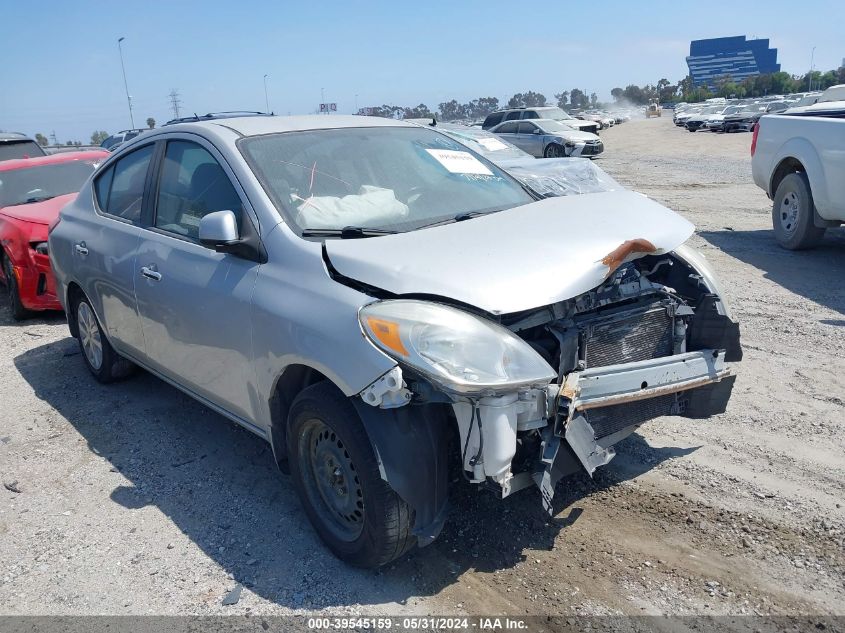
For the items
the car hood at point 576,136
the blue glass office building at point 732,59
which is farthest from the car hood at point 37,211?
the blue glass office building at point 732,59

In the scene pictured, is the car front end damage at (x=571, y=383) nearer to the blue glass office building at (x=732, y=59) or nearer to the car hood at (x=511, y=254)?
the car hood at (x=511, y=254)

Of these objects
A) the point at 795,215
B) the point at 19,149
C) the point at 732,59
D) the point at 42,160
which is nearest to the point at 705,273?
the point at 795,215

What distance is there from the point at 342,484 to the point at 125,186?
290 centimetres

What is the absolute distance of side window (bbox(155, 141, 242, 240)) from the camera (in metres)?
3.79

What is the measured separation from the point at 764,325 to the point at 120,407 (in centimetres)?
529

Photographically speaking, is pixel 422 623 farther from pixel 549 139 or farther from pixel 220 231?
pixel 549 139

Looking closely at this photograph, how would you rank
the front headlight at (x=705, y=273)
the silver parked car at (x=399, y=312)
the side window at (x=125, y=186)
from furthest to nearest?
the side window at (x=125, y=186)
the front headlight at (x=705, y=273)
the silver parked car at (x=399, y=312)

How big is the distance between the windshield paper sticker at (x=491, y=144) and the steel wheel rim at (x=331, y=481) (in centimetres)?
917

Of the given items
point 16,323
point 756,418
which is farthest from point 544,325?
point 16,323

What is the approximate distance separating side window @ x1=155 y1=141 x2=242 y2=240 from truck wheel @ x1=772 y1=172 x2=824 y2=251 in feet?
24.1

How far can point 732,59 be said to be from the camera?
125 metres

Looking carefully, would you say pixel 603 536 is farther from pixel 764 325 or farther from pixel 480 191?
pixel 764 325

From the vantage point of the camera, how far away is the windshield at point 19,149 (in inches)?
466

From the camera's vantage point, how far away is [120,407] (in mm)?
5203
